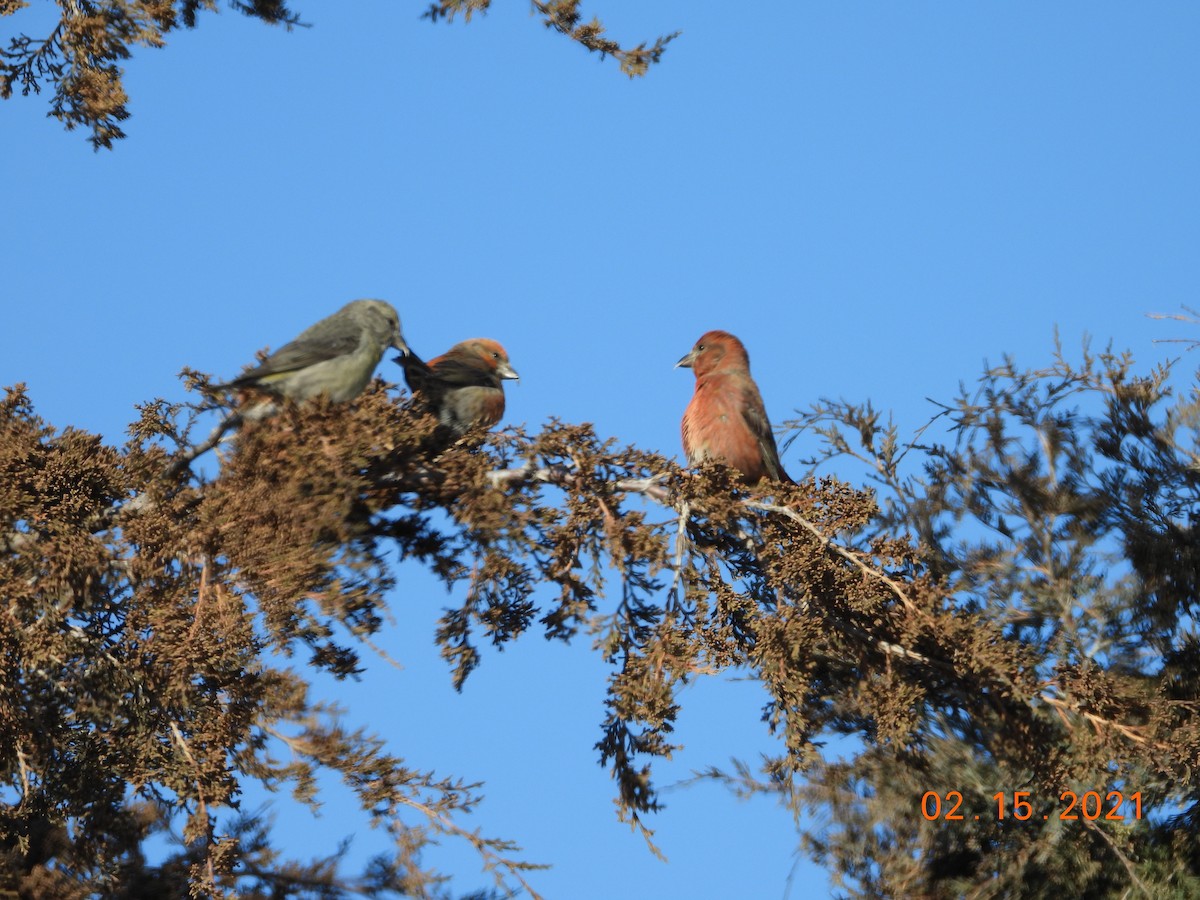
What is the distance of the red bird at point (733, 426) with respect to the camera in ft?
26.8

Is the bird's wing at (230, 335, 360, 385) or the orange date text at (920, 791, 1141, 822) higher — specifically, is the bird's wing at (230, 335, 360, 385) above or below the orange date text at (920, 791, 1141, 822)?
above

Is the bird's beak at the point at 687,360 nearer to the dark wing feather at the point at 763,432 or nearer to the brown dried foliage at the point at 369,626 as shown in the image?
the dark wing feather at the point at 763,432

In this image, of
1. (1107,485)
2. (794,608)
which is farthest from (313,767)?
(1107,485)

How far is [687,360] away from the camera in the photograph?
29.1 feet

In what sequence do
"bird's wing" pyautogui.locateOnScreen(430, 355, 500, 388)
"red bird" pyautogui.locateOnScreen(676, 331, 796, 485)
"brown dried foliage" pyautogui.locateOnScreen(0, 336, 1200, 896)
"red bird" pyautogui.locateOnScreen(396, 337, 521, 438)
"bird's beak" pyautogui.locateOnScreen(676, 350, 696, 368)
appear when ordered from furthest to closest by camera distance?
"bird's beak" pyautogui.locateOnScreen(676, 350, 696, 368) → "red bird" pyautogui.locateOnScreen(676, 331, 796, 485) → "bird's wing" pyautogui.locateOnScreen(430, 355, 500, 388) → "red bird" pyautogui.locateOnScreen(396, 337, 521, 438) → "brown dried foliage" pyautogui.locateOnScreen(0, 336, 1200, 896)

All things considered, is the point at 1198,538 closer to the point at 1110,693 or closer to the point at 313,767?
the point at 1110,693

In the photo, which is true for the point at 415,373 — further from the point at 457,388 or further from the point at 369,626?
the point at 369,626

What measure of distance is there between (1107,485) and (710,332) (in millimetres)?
2647

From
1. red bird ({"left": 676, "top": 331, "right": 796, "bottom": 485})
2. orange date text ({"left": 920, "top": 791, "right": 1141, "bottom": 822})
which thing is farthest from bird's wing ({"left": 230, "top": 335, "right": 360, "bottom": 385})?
orange date text ({"left": 920, "top": 791, "right": 1141, "bottom": 822})

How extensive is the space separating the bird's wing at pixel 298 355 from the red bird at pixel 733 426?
2362 millimetres

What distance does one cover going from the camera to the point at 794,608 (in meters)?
5.91

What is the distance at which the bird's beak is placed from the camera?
887cm

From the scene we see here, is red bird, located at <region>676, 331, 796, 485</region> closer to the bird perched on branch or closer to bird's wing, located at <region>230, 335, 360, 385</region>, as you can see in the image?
the bird perched on branch

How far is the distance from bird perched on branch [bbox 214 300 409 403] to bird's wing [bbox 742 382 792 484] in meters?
2.39
